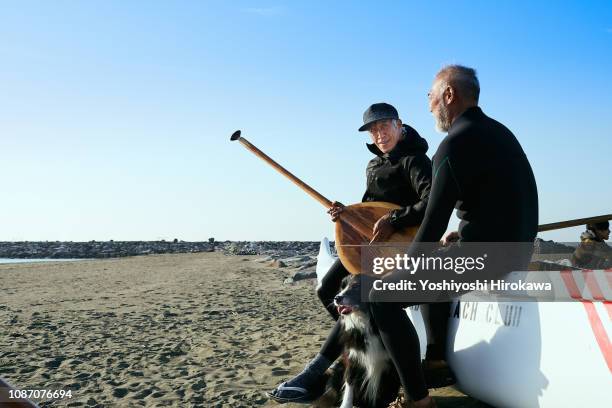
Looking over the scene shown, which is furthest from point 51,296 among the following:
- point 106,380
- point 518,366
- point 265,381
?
point 518,366

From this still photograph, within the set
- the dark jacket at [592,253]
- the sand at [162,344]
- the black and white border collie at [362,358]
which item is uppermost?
the dark jacket at [592,253]

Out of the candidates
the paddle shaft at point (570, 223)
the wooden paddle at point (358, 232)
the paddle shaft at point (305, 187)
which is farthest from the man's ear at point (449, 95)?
the paddle shaft at point (570, 223)

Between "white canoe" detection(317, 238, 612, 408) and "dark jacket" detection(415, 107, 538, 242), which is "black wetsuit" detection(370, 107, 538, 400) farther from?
"white canoe" detection(317, 238, 612, 408)

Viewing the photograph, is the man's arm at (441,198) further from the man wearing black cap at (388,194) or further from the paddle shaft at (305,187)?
the paddle shaft at (305,187)

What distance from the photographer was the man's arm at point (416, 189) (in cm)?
367

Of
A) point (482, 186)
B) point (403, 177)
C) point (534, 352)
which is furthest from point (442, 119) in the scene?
point (534, 352)

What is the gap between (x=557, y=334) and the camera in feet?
9.75

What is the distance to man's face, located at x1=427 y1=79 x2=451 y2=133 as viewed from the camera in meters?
3.29

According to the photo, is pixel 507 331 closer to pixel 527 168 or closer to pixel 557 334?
pixel 557 334

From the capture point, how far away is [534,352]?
3.10m

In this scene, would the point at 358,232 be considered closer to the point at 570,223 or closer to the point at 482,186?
the point at 482,186

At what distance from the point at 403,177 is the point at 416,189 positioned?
204 mm

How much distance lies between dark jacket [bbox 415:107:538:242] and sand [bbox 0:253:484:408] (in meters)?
1.56

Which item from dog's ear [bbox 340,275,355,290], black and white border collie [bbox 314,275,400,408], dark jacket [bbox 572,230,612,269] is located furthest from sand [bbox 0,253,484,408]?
dark jacket [bbox 572,230,612,269]
